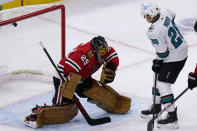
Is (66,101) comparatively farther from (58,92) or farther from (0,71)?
(0,71)

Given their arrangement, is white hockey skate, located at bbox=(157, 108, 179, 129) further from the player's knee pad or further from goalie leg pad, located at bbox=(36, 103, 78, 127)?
goalie leg pad, located at bbox=(36, 103, 78, 127)

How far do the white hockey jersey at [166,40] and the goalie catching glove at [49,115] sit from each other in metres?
0.77

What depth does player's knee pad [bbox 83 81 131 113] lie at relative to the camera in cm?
461

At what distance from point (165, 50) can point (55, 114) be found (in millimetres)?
921

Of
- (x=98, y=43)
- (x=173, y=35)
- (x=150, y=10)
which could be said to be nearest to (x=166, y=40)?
(x=173, y=35)

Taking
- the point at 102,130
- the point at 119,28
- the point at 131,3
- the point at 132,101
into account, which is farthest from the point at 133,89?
the point at 131,3

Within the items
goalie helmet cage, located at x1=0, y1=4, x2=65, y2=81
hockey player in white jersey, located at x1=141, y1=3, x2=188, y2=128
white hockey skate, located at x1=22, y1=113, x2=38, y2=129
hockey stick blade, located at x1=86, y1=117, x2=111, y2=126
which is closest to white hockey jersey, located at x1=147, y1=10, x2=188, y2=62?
hockey player in white jersey, located at x1=141, y1=3, x2=188, y2=128

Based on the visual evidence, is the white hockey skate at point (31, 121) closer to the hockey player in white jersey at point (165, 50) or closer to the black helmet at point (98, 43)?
the black helmet at point (98, 43)

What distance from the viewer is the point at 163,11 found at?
14.5ft

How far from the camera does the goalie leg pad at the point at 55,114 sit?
14.9 ft

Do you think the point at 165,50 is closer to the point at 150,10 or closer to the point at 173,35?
the point at 173,35

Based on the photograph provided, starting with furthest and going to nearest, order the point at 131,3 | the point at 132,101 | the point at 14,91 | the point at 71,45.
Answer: the point at 131,3
the point at 71,45
the point at 14,91
the point at 132,101

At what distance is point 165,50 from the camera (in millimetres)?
4316

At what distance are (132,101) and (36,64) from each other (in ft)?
3.21
